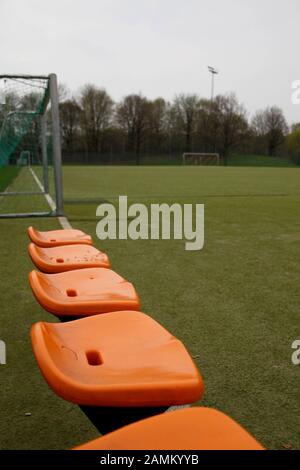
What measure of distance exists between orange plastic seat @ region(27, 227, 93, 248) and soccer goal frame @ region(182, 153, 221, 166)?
5808 cm

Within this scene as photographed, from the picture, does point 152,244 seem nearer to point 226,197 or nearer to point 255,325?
point 255,325

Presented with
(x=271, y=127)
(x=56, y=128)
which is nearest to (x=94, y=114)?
(x=271, y=127)

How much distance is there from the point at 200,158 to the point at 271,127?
15336 mm

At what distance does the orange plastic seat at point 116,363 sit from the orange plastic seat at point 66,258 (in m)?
0.87

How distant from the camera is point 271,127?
2778 inches

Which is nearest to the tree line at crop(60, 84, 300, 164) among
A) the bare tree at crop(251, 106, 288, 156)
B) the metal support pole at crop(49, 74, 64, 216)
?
the bare tree at crop(251, 106, 288, 156)

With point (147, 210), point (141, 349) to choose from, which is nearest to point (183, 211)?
point (147, 210)

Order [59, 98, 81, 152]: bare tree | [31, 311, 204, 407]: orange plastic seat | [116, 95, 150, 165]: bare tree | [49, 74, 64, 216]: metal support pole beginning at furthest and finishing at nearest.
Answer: [116, 95, 150, 165]: bare tree → [59, 98, 81, 152]: bare tree → [49, 74, 64, 216]: metal support pole → [31, 311, 204, 407]: orange plastic seat

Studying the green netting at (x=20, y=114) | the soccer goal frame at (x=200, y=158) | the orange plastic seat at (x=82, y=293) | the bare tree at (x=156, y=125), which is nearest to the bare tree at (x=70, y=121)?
the bare tree at (x=156, y=125)

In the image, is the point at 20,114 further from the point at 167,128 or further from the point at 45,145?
the point at 167,128

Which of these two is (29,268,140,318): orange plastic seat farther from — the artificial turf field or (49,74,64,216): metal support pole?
(49,74,64,216): metal support pole

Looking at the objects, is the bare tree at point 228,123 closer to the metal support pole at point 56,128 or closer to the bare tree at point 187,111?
the bare tree at point 187,111

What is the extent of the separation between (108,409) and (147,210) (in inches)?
329

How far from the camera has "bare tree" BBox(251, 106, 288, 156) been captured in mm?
69188
